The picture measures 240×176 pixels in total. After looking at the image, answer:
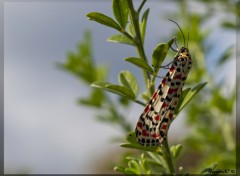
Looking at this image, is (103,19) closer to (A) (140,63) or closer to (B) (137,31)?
(B) (137,31)

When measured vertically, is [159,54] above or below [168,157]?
above

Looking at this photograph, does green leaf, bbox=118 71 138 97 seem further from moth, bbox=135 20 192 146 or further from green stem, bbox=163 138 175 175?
green stem, bbox=163 138 175 175

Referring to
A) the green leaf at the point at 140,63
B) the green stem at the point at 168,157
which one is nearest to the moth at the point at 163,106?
the green stem at the point at 168,157

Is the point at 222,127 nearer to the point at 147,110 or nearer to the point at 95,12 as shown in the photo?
the point at 147,110

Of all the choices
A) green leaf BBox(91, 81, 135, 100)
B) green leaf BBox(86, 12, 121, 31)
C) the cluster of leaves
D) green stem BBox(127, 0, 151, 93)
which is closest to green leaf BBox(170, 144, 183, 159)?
the cluster of leaves

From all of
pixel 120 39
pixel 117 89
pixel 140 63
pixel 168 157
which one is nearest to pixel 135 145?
pixel 168 157

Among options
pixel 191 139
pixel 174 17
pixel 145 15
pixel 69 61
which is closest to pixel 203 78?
pixel 191 139
